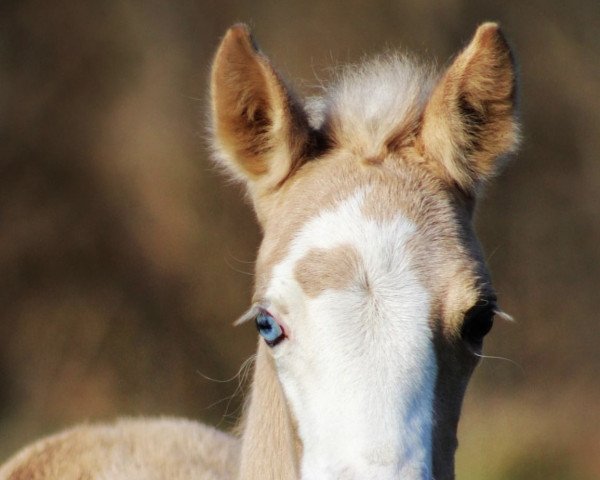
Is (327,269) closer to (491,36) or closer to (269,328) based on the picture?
(269,328)

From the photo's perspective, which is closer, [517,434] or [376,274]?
[376,274]

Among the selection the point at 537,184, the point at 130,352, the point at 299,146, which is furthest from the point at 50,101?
the point at 299,146

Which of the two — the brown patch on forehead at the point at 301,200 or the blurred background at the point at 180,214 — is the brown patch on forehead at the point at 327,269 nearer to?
the brown patch on forehead at the point at 301,200

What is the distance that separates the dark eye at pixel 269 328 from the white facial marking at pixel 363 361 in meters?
0.02

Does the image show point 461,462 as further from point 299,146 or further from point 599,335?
point 299,146

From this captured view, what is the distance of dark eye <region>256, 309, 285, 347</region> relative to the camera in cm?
247

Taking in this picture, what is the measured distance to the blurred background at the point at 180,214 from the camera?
30.3ft

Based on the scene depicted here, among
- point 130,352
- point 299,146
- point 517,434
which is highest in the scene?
point 299,146

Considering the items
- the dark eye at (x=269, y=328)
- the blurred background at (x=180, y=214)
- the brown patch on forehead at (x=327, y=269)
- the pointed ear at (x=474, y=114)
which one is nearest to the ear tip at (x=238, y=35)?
the pointed ear at (x=474, y=114)

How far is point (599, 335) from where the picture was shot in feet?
32.2

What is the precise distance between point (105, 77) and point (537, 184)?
4.26 meters

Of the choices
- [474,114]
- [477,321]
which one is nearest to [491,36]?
[474,114]

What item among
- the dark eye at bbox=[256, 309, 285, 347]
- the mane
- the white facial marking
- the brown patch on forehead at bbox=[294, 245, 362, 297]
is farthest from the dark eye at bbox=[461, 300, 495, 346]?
the mane

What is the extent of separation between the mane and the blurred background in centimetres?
609
